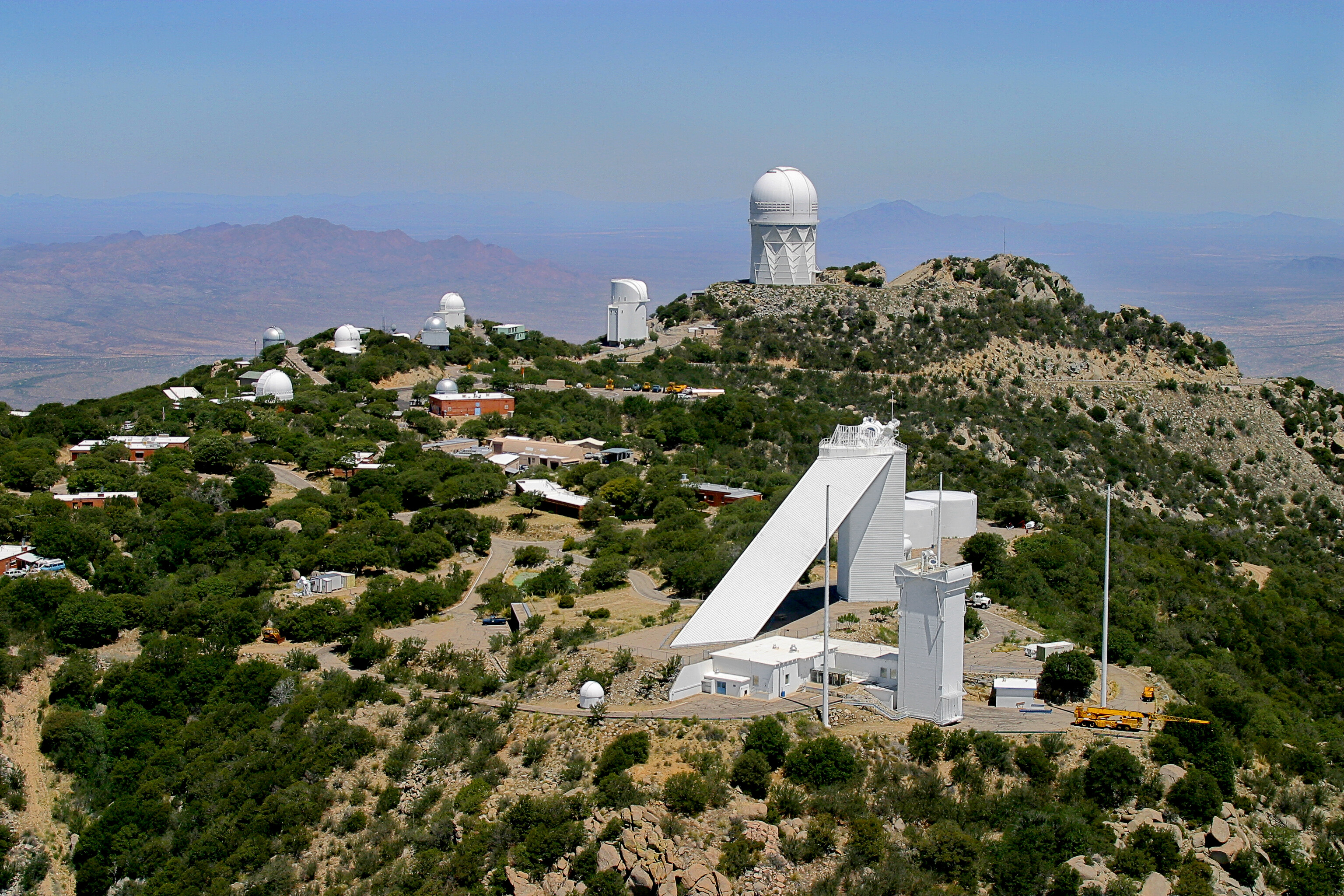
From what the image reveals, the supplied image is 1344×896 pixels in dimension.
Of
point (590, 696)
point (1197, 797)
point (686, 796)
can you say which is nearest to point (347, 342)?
point (590, 696)

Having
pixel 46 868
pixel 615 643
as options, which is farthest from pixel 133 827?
pixel 615 643

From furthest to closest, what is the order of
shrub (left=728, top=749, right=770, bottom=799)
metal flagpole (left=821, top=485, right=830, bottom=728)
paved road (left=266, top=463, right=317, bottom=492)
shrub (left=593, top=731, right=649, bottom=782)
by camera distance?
paved road (left=266, top=463, right=317, bottom=492)
metal flagpole (left=821, top=485, right=830, bottom=728)
shrub (left=593, top=731, right=649, bottom=782)
shrub (left=728, top=749, right=770, bottom=799)

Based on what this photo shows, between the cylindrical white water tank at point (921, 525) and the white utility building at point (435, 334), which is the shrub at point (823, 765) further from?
the white utility building at point (435, 334)

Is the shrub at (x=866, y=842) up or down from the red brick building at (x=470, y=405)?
down

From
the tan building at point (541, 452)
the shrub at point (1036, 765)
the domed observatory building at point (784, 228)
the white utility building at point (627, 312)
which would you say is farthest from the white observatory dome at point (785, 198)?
the shrub at point (1036, 765)

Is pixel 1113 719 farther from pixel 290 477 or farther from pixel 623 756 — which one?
pixel 290 477

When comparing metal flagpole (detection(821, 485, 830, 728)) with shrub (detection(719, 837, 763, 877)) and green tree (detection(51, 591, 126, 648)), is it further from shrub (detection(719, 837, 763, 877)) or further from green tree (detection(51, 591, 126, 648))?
green tree (detection(51, 591, 126, 648))

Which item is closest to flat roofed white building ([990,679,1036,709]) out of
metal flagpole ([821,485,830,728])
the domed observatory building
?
metal flagpole ([821,485,830,728])
